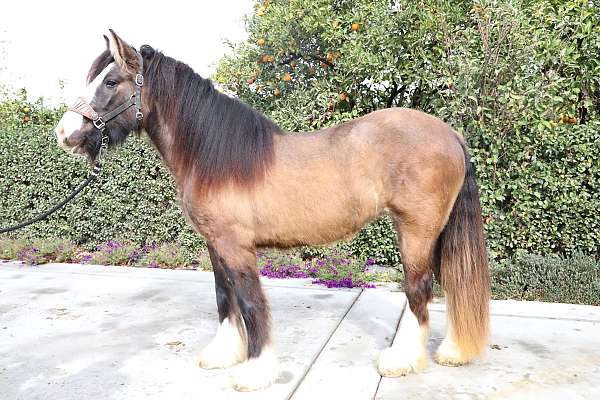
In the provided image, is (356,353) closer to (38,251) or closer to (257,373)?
(257,373)

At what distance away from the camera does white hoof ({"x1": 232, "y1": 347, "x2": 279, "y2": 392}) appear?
8.63ft

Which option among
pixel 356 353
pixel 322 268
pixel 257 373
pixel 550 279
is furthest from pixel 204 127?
pixel 550 279

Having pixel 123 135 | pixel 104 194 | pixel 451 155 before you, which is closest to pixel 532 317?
pixel 451 155

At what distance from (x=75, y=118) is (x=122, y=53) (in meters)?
0.46

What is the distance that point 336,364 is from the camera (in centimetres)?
296

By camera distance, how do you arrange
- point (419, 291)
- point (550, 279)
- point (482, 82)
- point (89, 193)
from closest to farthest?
point (419, 291) < point (550, 279) < point (482, 82) < point (89, 193)

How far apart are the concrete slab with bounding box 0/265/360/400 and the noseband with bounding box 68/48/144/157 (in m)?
1.47

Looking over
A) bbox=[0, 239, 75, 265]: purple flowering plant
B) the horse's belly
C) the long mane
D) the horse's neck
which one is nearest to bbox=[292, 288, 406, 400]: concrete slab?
the horse's belly

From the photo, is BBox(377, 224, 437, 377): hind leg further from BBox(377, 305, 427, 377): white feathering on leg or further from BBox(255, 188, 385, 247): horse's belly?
BBox(255, 188, 385, 247): horse's belly

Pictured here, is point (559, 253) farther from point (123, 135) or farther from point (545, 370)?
point (123, 135)

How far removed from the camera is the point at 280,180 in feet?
8.84

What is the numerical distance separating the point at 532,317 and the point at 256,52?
4470mm

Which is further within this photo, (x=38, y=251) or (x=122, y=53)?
(x=38, y=251)

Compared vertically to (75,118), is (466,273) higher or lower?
lower
